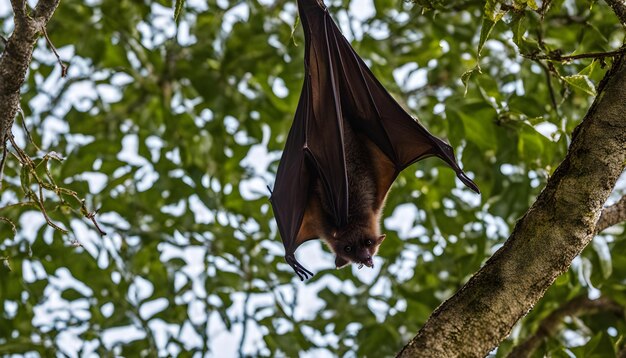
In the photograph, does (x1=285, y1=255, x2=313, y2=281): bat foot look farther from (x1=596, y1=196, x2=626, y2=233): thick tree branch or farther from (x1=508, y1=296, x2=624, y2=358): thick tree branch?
(x1=508, y1=296, x2=624, y2=358): thick tree branch

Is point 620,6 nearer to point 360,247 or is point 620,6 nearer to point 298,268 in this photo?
point 298,268

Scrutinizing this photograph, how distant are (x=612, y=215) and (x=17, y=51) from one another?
261 cm

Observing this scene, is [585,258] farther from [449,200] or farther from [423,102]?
[423,102]

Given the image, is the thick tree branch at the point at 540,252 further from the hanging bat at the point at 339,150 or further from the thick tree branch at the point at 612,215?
the hanging bat at the point at 339,150

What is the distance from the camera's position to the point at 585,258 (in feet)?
16.5

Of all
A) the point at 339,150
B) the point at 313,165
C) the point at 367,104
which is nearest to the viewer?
the point at 339,150

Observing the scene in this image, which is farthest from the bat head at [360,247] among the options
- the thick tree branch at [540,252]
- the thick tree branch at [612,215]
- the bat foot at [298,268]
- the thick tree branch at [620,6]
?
the thick tree branch at [620,6]

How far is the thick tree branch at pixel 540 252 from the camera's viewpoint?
9.45 feet

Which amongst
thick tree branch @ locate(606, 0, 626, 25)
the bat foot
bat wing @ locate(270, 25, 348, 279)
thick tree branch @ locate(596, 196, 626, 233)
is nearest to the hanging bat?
bat wing @ locate(270, 25, 348, 279)

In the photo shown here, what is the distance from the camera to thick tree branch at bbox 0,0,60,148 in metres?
2.87

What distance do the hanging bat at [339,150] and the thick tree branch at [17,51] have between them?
2050 millimetres

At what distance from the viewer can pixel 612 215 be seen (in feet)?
11.4

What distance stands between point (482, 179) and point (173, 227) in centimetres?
262

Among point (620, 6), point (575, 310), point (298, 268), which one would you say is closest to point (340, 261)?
point (298, 268)
